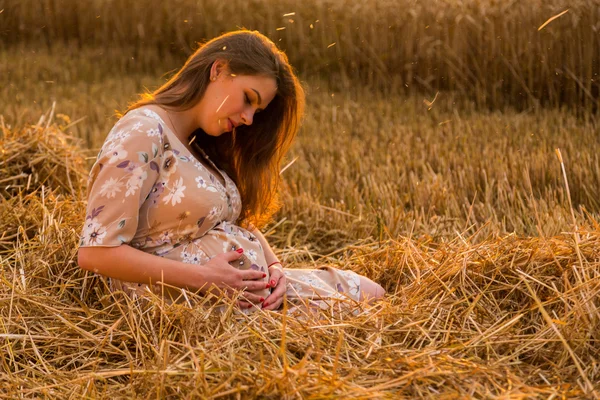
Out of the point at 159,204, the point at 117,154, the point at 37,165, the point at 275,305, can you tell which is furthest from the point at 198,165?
the point at 37,165

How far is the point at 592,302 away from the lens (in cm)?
218

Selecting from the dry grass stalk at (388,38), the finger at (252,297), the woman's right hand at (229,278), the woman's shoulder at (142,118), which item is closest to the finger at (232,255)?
the woman's right hand at (229,278)

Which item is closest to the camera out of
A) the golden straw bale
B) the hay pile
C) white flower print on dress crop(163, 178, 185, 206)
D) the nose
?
the hay pile

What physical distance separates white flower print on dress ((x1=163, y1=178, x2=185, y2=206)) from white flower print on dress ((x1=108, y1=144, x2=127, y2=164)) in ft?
0.64

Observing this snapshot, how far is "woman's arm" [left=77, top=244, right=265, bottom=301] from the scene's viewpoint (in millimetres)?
2275

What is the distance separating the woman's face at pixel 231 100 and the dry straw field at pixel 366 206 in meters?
0.60

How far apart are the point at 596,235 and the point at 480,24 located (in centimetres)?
389

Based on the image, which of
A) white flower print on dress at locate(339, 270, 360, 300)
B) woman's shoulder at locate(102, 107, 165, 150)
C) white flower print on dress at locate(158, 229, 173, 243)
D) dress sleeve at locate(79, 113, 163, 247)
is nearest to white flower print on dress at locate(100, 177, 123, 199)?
dress sleeve at locate(79, 113, 163, 247)

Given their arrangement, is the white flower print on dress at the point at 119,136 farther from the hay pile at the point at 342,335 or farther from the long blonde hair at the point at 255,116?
the hay pile at the point at 342,335

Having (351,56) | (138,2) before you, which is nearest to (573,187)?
(351,56)

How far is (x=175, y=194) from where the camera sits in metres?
2.36

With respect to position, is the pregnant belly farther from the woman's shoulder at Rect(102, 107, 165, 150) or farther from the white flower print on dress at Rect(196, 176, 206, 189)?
the woman's shoulder at Rect(102, 107, 165, 150)

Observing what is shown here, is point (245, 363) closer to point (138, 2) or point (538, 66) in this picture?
point (538, 66)

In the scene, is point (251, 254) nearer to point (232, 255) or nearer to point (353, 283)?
point (232, 255)
